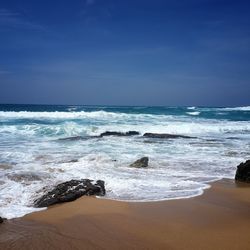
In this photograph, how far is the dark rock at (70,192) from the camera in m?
5.70

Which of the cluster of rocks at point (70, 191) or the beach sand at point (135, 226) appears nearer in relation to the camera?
the beach sand at point (135, 226)

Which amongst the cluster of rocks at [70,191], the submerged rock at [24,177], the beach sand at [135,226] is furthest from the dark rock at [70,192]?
the submerged rock at [24,177]

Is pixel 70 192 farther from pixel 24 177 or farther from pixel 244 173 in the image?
pixel 244 173

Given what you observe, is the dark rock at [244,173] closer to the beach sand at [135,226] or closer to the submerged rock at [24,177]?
the beach sand at [135,226]

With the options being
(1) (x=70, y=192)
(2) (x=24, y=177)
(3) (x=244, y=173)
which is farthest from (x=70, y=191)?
(3) (x=244, y=173)

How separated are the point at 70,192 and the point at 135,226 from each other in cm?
176

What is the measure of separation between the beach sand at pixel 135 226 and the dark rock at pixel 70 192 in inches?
6.1

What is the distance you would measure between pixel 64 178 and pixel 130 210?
2683 millimetres

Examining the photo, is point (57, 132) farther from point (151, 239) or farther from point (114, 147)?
point (151, 239)

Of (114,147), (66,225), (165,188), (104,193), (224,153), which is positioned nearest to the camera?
(66,225)

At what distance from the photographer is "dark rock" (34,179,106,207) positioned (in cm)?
570

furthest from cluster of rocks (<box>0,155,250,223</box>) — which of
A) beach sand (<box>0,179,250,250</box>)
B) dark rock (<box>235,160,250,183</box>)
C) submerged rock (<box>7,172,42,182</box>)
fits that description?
dark rock (<box>235,160,250,183</box>)

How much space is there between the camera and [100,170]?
28.2ft

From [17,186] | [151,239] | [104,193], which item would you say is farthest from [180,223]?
[17,186]
